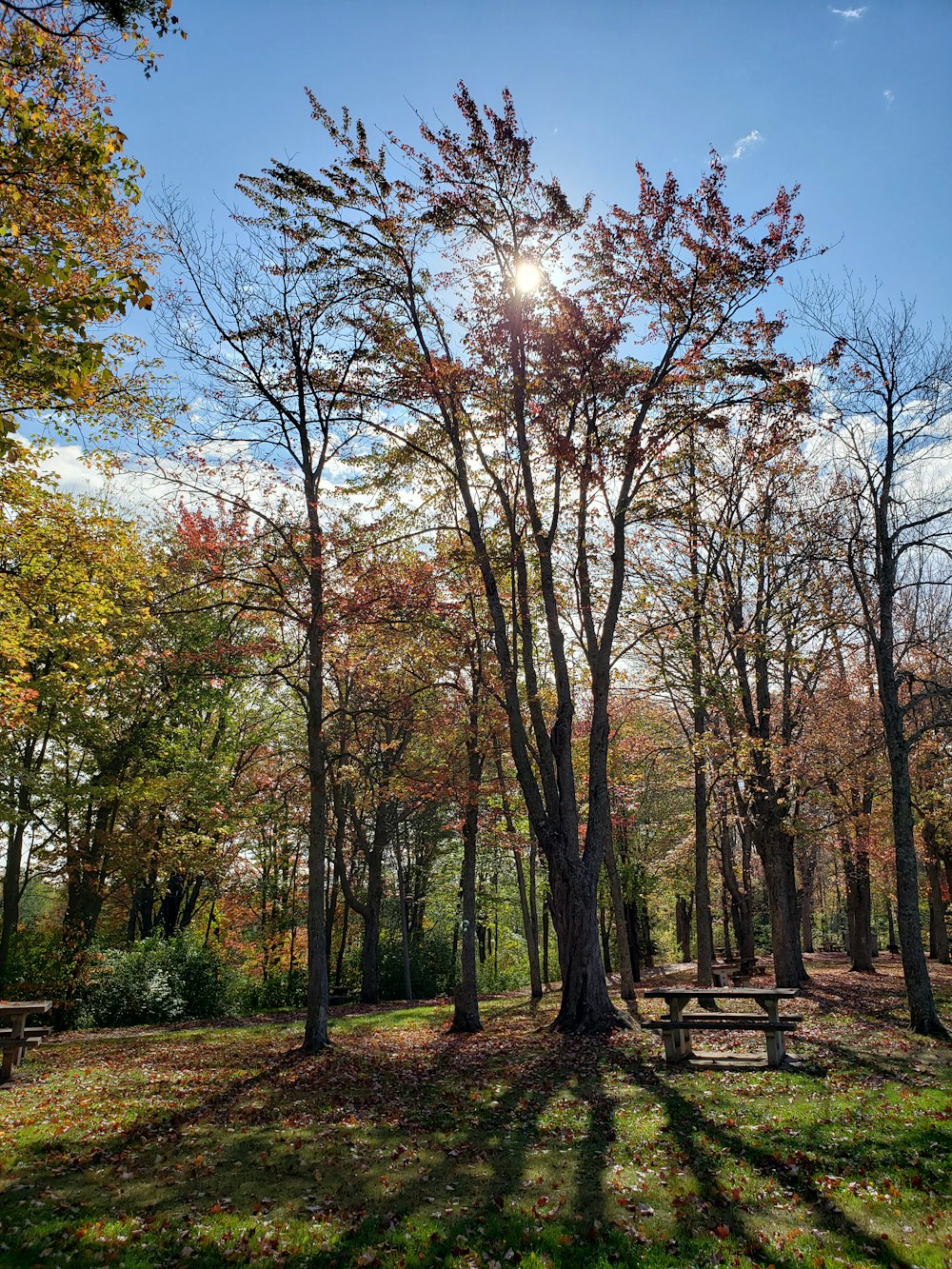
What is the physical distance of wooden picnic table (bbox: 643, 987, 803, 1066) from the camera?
29.0 feet

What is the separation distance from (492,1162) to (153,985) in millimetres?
17032

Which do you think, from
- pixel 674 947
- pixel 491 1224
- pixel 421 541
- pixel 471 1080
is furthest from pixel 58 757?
pixel 674 947

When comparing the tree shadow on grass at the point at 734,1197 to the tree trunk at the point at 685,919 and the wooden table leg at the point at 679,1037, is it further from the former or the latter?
the tree trunk at the point at 685,919

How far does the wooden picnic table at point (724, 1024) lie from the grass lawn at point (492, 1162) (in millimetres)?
312

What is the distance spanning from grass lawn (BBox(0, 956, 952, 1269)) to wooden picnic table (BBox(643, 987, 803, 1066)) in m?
0.31

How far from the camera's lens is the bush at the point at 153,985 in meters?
19.2

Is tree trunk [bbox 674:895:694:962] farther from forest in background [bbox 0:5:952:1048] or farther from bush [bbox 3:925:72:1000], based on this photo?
bush [bbox 3:925:72:1000]

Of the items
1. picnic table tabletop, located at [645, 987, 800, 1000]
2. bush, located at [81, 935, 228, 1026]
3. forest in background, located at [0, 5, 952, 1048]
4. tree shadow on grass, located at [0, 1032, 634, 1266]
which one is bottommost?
bush, located at [81, 935, 228, 1026]

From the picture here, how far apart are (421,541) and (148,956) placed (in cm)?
1431

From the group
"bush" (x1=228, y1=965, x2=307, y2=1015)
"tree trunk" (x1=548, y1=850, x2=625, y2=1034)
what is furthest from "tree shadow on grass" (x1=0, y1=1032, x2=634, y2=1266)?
"bush" (x1=228, y1=965, x2=307, y2=1015)

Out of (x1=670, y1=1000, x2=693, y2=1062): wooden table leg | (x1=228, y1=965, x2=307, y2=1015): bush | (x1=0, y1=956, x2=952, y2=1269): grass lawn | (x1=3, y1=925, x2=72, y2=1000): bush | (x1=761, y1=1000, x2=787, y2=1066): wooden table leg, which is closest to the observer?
(x1=0, y1=956, x2=952, y2=1269): grass lawn

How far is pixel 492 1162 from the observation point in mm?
→ 6367

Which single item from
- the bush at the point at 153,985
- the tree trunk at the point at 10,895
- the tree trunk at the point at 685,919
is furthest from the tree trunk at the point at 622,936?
the tree trunk at the point at 685,919

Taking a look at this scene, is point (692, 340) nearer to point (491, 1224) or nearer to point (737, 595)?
point (737, 595)
